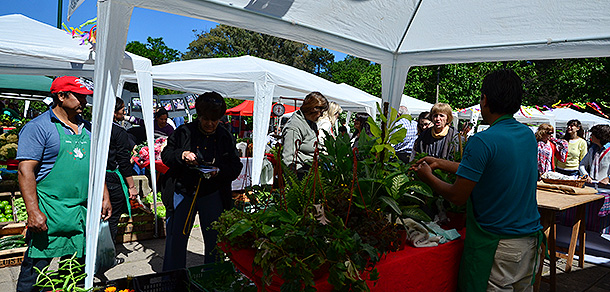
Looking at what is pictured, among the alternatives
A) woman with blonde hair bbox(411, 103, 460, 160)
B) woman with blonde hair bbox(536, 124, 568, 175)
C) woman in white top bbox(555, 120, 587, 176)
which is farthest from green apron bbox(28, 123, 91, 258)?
woman in white top bbox(555, 120, 587, 176)

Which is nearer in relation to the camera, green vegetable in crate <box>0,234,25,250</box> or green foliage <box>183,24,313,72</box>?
green vegetable in crate <box>0,234,25,250</box>

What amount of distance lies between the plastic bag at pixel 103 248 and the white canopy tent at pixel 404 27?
0.34m

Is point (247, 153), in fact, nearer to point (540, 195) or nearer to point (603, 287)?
point (540, 195)

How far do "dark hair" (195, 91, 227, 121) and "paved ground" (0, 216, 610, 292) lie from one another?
2.07m

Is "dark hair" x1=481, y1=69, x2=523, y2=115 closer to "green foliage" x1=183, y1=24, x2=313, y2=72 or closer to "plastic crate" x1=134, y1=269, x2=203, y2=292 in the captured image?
"plastic crate" x1=134, y1=269, x2=203, y2=292

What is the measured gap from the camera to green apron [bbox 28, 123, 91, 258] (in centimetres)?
230

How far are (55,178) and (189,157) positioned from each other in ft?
2.65

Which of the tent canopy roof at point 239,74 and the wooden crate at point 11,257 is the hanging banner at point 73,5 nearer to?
the wooden crate at point 11,257

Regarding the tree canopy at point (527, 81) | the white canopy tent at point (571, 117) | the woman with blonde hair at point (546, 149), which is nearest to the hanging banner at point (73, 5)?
the woman with blonde hair at point (546, 149)

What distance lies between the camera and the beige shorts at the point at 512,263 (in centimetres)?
194

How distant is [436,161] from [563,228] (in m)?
3.70

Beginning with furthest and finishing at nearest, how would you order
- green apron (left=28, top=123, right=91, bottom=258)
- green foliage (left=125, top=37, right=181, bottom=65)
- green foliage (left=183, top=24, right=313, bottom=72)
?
green foliage (left=183, top=24, right=313, bottom=72) → green foliage (left=125, top=37, right=181, bottom=65) → green apron (left=28, top=123, right=91, bottom=258)

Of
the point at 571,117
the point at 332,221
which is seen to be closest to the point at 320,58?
the point at 571,117

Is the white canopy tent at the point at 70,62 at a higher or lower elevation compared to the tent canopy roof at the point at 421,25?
lower
